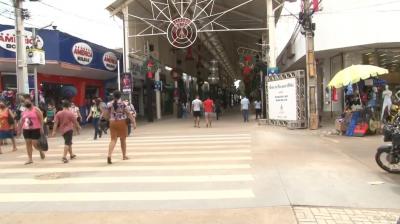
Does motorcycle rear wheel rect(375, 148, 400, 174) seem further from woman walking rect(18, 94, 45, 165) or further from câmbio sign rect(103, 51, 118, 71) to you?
câmbio sign rect(103, 51, 118, 71)

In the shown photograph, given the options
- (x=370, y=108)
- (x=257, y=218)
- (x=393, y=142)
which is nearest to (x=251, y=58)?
(x=370, y=108)

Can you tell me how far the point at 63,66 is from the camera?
2572cm

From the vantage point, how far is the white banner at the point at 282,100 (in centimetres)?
2312

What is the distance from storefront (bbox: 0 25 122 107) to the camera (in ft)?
77.5

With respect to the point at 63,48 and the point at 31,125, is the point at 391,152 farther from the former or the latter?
the point at 63,48

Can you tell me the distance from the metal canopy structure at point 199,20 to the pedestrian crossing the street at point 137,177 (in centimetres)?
1504

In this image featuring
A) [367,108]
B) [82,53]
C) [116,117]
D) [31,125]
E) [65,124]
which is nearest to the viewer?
[116,117]

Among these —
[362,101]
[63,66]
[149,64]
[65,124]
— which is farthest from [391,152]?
[149,64]

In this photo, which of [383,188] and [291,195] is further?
[383,188]

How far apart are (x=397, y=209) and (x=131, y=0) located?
84.8 ft

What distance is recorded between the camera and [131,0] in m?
31.0

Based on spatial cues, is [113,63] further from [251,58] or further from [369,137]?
[369,137]

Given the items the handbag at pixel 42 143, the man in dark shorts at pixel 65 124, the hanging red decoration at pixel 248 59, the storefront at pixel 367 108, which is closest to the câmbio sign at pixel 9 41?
the handbag at pixel 42 143

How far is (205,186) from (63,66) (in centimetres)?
1819
